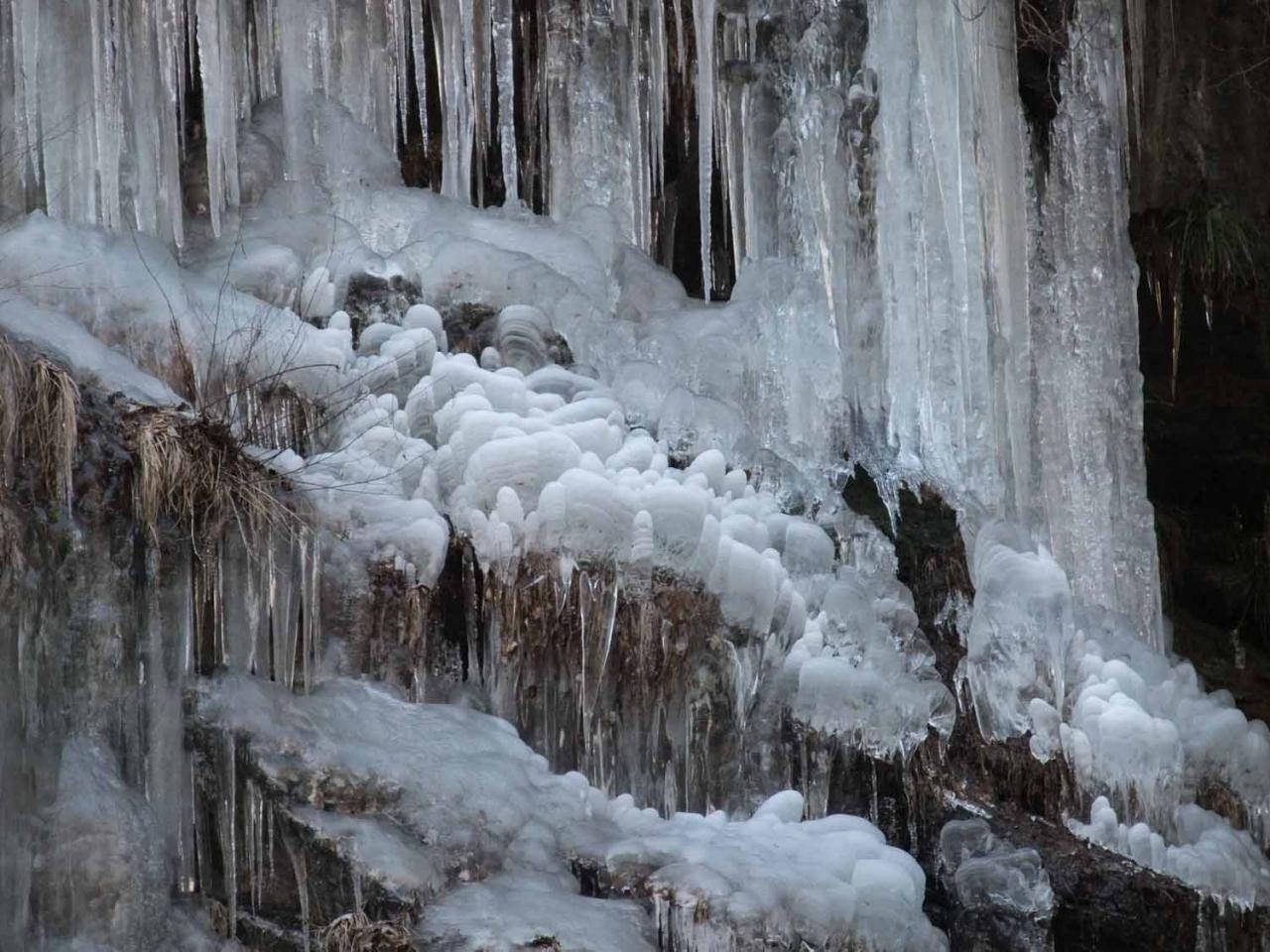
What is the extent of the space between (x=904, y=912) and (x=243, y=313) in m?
2.85

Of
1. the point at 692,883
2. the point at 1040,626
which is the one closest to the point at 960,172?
the point at 1040,626

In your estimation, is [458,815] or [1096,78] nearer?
[458,815]

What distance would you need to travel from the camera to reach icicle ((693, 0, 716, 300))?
9242 millimetres

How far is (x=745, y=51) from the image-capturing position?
32.3ft

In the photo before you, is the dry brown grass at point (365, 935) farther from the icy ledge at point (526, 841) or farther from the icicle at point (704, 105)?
the icicle at point (704, 105)

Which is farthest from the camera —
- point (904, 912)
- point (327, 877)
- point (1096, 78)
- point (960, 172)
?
point (1096, 78)

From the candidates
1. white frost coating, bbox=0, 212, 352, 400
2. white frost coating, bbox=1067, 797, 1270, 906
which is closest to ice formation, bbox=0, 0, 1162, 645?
white frost coating, bbox=0, 212, 352, 400

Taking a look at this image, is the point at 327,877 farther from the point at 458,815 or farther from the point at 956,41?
the point at 956,41

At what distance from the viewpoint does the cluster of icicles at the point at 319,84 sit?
7840 mm

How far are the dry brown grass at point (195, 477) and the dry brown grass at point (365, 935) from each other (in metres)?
1.20

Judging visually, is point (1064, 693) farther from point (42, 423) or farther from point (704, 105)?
point (42, 423)

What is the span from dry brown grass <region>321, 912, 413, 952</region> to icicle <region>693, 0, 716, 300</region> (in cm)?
419

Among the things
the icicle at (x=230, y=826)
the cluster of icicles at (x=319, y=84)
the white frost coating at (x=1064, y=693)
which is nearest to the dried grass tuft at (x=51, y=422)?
the icicle at (x=230, y=826)

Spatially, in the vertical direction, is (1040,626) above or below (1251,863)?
above
